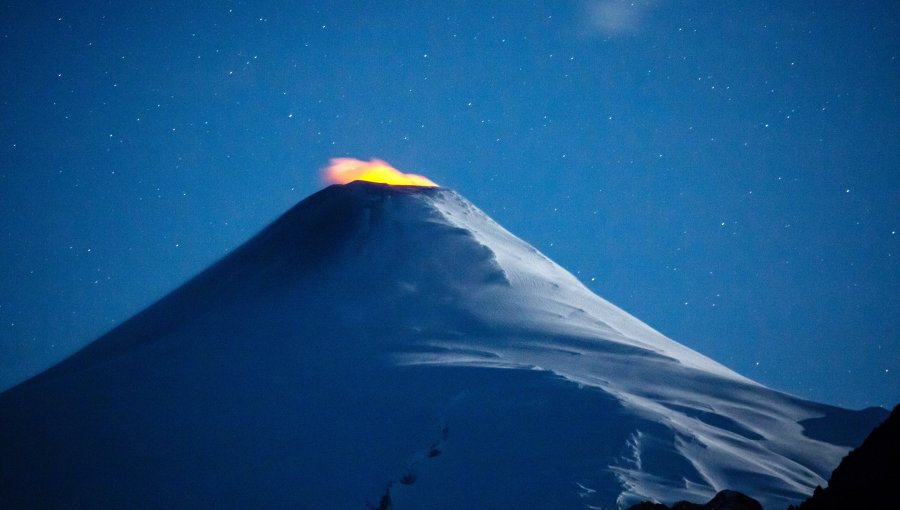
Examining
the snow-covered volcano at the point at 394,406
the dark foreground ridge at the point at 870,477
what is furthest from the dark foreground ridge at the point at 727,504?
the snow-covered volcano at the point at 394,406

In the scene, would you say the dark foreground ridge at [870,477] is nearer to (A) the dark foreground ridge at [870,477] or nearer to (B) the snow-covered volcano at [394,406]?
(A) the dark foreground ridge at [870,477]

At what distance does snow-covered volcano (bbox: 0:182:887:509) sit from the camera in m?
10.6

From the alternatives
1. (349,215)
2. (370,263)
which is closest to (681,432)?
(370,263)

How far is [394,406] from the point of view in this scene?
13.1m

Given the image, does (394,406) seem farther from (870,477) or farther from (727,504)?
(870,477)

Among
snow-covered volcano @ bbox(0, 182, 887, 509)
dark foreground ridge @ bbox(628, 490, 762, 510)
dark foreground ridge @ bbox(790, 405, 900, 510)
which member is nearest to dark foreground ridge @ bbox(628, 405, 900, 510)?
dark foreground ridge @ bbox(790, 405, 900, 510)

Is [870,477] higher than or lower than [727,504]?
higher

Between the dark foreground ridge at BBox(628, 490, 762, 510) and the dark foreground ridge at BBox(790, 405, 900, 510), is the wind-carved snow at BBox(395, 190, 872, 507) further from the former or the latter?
the dark foreground ridge at BBox(790, 405, 900, 510)

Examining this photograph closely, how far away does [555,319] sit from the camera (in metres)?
18.9

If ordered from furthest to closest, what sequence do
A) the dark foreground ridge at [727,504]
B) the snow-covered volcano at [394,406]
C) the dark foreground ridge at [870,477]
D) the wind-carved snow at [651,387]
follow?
the snow-covered volcano at [394,406] → the wind-carved snow at [651,387] → the dark foreground ridge at [727,504] → the dark foreground ridge at [870,477]

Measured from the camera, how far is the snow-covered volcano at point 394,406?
34.8 ft

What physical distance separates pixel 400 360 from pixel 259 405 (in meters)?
3.07

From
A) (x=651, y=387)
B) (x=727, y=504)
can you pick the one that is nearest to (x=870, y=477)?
(x=727, y=504)

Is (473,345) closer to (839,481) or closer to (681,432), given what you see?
(681,432)
